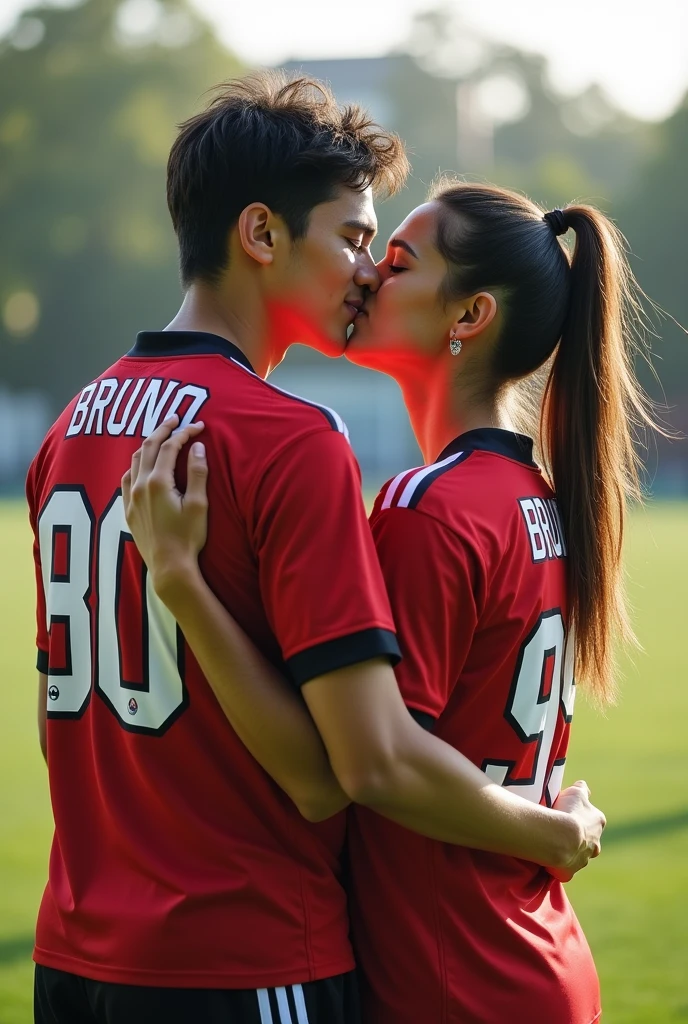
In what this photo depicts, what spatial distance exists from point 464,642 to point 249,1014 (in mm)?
697

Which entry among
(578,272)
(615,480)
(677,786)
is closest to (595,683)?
(615,480)

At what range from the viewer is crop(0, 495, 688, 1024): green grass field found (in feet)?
14.8

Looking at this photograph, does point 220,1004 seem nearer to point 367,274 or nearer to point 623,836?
point 367,274

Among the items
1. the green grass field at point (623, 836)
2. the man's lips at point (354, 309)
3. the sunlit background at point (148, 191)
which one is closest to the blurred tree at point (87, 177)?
the sunlit background at point (148, 191)

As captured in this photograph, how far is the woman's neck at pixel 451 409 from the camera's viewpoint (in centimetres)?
263

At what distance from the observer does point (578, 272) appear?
105 inches

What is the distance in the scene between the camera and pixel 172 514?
6.57ft

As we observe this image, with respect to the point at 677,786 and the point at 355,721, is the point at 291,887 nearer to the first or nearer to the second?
the point at 355,721

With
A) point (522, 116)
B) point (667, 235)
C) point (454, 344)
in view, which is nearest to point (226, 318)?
point (454, 344)

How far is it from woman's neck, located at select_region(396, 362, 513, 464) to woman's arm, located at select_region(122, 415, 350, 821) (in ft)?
2.53

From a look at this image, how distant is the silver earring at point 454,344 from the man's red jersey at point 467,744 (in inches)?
14.6

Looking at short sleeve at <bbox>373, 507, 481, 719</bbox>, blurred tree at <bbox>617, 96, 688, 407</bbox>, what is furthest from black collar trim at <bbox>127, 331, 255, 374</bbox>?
blurred tree at <bbox>617, 96, 688, 407</bbox>

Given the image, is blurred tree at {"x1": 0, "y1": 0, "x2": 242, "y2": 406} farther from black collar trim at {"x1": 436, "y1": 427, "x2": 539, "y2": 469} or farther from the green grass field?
black collar trim at {"x1": 436, "y1": 427, "x2": 539, "y2": 469}

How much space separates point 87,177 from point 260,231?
5557cm
